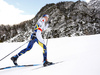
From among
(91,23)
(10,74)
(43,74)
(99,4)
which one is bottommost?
(10,74)

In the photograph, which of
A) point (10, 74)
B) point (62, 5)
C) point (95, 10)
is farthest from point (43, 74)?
point (62, 5)

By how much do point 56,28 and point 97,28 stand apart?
61.9 ft

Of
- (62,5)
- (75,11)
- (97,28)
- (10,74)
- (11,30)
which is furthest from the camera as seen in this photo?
(11,30)

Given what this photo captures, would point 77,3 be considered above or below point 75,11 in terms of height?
above

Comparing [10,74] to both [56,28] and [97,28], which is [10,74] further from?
[97,28]

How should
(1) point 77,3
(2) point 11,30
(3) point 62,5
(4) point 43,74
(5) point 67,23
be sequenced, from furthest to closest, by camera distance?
(2) point 11,30 < (3) point 62,5 < (1) point 77,3 < (5) point 67,23 < (4) point 43,74

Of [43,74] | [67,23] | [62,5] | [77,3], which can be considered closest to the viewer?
[43,74]

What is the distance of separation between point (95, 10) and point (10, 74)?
54.9m

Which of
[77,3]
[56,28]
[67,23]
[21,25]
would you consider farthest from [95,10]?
[21,25]

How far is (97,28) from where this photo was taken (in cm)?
4059

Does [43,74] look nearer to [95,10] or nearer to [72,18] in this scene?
[72,18]

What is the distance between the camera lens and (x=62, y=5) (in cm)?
5644

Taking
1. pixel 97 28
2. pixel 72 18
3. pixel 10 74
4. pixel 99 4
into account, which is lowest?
pixel 10 74

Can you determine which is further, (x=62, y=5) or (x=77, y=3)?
(x=62, y=5)
